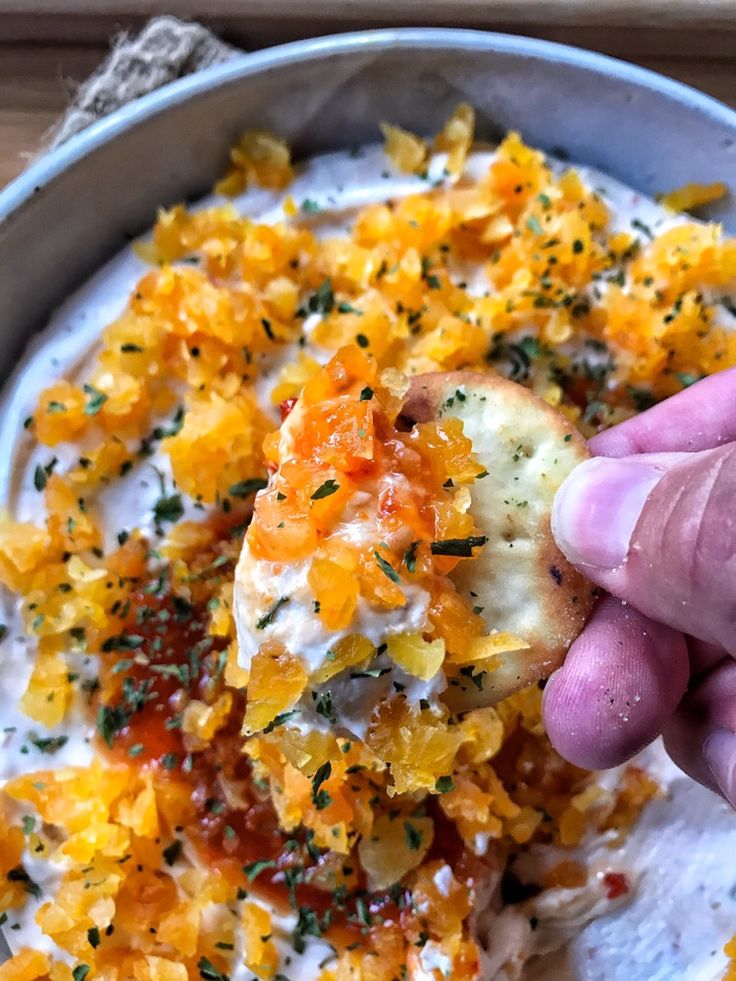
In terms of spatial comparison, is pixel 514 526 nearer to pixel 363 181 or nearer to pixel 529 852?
pixel 529 852

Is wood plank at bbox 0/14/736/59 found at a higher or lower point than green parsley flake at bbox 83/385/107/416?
higher

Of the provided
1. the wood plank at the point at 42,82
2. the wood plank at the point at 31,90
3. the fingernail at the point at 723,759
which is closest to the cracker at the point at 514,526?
the fingernail at the point at 723,759

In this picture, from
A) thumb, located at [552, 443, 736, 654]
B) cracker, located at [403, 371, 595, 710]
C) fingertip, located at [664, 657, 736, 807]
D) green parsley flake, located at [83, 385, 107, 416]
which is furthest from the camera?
green parsley flake, located at [83, 385, 107, 416]

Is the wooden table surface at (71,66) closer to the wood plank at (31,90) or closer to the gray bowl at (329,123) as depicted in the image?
the wood plank at (31,90)

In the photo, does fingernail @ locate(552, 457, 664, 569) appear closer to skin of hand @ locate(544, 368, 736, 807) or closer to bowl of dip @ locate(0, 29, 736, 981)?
skin of hand @ locate(544, 368, 736, 807)

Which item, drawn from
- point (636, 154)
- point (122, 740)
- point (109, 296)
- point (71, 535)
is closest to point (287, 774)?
point (122, 740)

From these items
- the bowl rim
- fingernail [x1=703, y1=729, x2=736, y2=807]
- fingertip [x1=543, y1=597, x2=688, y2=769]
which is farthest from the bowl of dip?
fingertip [x1=543, y1=597, x2=688, y2=769]
